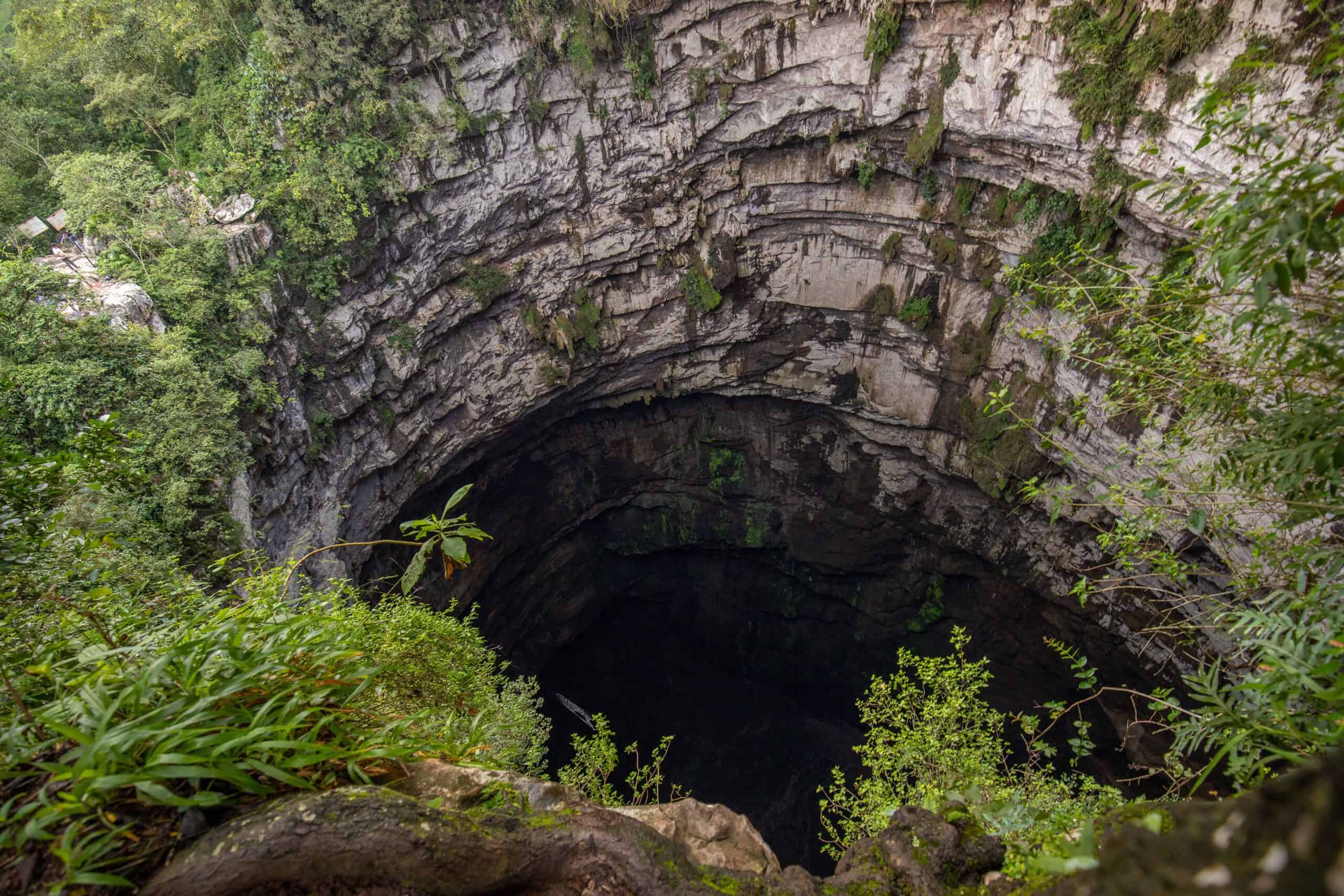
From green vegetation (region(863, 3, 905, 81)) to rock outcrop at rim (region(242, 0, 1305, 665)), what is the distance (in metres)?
0.16

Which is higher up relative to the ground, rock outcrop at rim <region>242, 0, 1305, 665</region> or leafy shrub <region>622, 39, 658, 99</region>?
leafy shrub <region>622, 39, 658, 99</region>

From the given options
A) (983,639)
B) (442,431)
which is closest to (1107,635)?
(983,639)

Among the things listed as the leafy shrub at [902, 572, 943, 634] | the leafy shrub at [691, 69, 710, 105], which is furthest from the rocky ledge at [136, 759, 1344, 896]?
the leafy shrub at [902, 572, 943, 634]

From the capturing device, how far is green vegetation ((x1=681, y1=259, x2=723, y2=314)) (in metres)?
13.1

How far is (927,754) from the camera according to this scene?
513cm

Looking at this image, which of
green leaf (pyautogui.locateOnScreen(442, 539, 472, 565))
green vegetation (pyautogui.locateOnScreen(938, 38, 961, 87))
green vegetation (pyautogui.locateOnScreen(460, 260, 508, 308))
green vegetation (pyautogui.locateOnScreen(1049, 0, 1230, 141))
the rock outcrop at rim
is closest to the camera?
green leaf (pyautogui.locateOnScreen(442, 539, 472, 565))

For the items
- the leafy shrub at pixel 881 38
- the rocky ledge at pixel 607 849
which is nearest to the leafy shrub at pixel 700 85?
the leafy shrub at pixel 881 38

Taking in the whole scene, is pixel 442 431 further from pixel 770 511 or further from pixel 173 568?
pixel 770 511

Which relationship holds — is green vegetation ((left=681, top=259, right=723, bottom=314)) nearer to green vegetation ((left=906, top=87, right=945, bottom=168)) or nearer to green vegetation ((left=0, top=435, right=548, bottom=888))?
green vegetation ((left=906, top=87, right=945, bottom=168))

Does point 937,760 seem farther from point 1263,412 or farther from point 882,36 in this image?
point 882,36

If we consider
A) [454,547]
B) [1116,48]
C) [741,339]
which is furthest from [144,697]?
[741,339]

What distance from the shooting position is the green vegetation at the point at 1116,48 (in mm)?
6758

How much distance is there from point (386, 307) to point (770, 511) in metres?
10.0

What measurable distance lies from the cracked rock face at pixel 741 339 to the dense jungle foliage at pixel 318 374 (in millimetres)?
468
